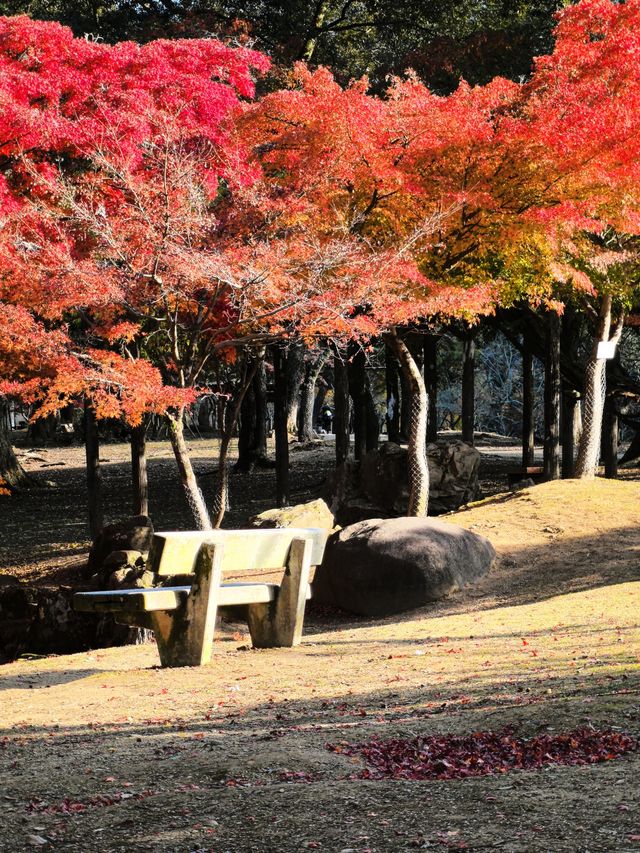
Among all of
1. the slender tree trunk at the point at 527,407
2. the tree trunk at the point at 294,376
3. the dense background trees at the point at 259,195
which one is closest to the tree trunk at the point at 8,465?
the tree trunk at the point at 294,376

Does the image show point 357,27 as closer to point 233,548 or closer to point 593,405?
point 593,405

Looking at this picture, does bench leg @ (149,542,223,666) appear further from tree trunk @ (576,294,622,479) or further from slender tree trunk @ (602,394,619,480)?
slender tree trunk @ (602,394,619,480)

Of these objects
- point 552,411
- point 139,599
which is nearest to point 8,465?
point 552,411

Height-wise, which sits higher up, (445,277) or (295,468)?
(445,277)

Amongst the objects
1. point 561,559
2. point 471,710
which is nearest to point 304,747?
point 471,710

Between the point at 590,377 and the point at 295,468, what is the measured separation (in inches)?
473

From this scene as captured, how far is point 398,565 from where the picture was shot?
12258 mm

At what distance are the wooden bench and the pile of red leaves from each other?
9.72 feet

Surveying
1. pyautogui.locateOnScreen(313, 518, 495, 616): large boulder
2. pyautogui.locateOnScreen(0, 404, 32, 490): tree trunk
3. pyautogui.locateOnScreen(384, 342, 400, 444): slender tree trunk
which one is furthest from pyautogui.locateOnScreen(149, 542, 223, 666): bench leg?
pyautogui.locateOnScreen(0, 404, 32, 490): tree trunk

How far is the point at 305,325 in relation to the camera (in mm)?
13250

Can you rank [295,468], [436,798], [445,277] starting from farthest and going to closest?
[295,468]
[445,277]
[436,798]

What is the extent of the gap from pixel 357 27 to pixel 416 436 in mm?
10677

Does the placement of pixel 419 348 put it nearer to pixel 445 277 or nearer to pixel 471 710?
pixel 445 277

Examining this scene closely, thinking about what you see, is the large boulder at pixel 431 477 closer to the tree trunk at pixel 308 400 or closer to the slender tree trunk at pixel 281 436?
the slender tree trunk at pixel 281 436
